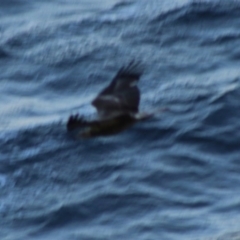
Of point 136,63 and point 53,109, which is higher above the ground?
point 53,109

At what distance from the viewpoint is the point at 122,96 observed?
942cm

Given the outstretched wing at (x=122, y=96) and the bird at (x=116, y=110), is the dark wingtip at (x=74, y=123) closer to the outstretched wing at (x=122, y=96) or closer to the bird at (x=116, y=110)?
the bird at (x=116, y=110)

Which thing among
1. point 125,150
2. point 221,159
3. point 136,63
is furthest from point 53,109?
point 136,63

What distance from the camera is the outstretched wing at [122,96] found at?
908 centimetres

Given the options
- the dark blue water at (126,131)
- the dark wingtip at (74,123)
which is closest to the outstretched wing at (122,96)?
the dark wingtip at (74,123)

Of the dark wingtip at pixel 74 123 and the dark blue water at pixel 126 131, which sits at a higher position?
the dark blue water at pixel 126 131

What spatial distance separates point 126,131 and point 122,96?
337 centimetres

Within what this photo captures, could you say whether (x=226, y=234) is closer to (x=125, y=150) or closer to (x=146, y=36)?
(x=125, y=150)

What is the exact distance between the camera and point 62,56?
47.9 ft

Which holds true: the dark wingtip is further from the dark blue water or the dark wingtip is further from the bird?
the dark blue water

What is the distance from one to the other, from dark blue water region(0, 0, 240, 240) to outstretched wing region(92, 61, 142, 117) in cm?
150

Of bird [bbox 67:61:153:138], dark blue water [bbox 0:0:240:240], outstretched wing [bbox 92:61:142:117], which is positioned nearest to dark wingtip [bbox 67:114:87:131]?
bird [bbox 67:61:153:138]

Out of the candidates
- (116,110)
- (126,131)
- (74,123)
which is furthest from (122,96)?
(126,131)

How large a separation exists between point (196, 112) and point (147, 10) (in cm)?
303
